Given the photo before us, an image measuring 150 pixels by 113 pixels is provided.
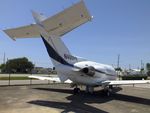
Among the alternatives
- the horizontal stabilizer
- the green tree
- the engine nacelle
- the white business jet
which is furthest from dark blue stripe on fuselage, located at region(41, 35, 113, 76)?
the green tree

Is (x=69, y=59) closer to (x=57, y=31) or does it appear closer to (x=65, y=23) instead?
(x=57, y=31)

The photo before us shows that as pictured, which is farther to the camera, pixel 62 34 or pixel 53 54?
pixel 53 54

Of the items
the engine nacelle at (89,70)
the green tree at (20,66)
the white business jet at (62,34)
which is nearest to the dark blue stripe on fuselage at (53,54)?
the white business jet at (62,34)

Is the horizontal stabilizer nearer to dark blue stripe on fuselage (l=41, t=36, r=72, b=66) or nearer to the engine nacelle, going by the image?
dark blue stripe on fuselage (l=41, t=36, r=72, b=66)

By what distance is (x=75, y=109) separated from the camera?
1689cm

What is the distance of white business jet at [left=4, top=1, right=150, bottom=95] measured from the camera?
16734mm

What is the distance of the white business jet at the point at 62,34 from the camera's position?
16734 millimetres

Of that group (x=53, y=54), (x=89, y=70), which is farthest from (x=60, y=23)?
(x=89, y=70)

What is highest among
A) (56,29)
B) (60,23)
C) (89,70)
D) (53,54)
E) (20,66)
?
(60,23)

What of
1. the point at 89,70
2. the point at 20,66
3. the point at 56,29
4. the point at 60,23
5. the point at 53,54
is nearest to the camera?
the point at 60,23

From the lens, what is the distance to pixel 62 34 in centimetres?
1969

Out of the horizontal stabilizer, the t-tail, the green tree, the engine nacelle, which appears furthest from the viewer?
the green tree

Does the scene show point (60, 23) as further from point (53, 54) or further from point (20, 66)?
point (20, 66)

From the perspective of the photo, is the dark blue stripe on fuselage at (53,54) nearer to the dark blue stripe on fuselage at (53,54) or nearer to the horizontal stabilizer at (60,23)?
the dark blue stripe on fuselage at (53,54)
